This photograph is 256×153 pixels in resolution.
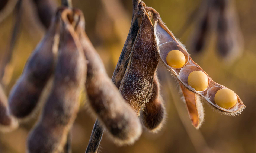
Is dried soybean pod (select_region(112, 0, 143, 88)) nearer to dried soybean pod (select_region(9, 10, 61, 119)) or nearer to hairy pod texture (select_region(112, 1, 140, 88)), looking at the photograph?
hairy pod texture (select_region(112, 1, 140, 88))

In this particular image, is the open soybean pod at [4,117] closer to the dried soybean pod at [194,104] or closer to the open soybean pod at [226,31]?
the dried soybean pod at [194,104]

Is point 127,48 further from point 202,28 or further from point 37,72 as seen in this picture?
point 202,28

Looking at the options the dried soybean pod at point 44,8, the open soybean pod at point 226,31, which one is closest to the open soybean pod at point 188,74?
the dried soybean pod at point 44,8

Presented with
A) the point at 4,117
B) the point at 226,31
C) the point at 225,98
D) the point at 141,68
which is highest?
the point at 141,68

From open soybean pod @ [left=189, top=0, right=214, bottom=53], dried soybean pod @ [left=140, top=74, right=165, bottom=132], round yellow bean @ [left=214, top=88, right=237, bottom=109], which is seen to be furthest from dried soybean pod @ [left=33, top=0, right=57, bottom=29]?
open soybean pod @ [left=189, top=0, right=214, bottom=53]

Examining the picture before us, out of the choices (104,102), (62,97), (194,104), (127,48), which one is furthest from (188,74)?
(62,97)

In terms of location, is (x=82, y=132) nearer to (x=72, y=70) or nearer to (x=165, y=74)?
(x=165, y=74)
